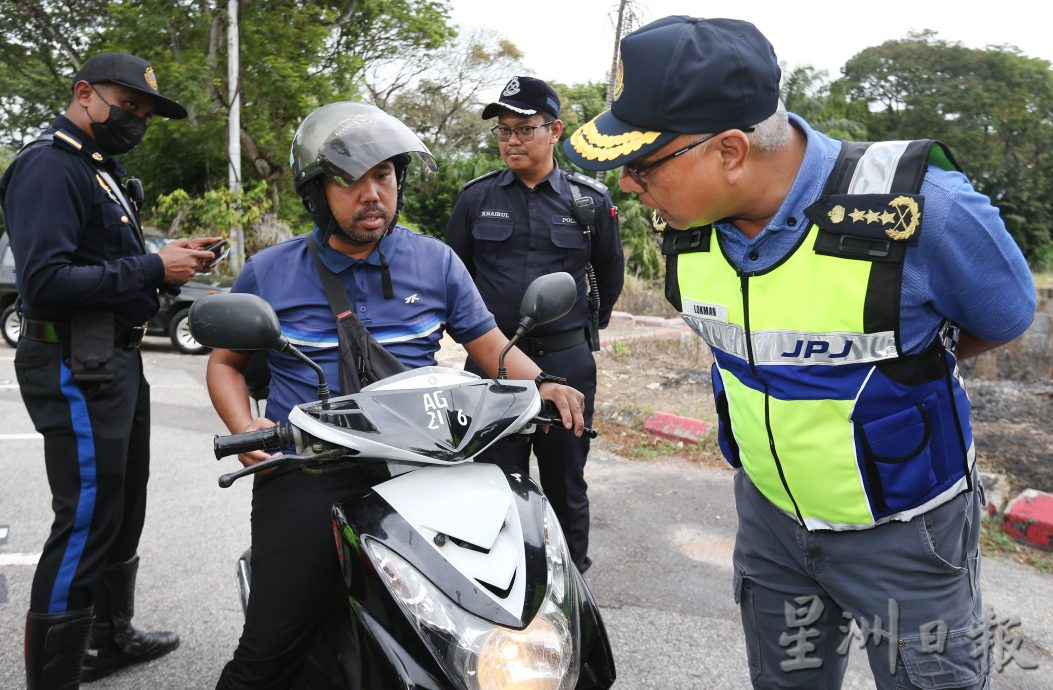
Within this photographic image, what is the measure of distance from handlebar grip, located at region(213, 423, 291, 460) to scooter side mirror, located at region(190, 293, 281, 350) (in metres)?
0.19

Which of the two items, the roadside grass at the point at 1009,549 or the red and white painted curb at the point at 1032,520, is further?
the red and white painted curb at the point at 1032,520

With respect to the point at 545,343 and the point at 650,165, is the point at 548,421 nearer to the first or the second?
the point at 650,165

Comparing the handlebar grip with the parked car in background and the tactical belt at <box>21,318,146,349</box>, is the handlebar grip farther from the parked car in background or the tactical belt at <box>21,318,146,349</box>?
the parked car in background

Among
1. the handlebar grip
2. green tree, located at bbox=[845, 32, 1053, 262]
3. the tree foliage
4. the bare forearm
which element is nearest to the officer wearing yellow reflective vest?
the handlebar grip

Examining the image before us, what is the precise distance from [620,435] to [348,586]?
173 inches

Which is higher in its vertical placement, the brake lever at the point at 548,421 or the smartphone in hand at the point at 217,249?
the smartphone in hand at the point at 217,249

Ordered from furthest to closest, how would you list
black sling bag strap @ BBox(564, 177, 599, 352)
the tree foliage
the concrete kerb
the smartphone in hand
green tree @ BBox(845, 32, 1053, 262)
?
green tree @ BBox(845, 32, 1053, 262) < the tree foliage < the concrete kerb < black sling bag strap @ BBox(564, 177, 599, 352) < the smartphone in hand

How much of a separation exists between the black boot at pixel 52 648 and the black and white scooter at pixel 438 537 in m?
1.09

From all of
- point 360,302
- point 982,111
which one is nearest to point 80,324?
point 360,302

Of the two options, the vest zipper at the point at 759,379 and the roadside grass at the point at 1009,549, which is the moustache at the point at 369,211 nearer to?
the vest zipper at the point at 759,379

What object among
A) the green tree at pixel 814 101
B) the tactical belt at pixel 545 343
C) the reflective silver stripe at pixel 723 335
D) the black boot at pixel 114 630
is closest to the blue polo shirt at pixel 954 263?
the reflective silver stripe at pixel 723 335

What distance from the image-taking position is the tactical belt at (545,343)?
12.0ft

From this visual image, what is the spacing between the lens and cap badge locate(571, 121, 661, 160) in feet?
5.52

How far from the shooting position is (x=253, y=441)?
70.3 inches
